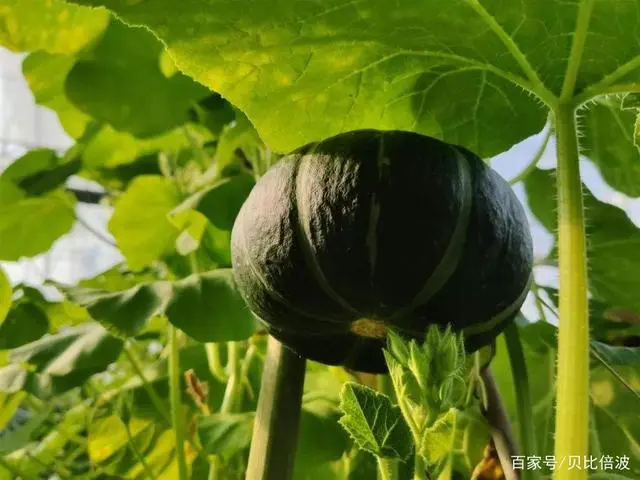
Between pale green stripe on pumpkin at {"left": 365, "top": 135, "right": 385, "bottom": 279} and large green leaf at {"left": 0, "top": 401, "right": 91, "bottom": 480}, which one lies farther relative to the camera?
large green leaf at {"left": 0, "top": 401, "right": 91, "bottom": 480}

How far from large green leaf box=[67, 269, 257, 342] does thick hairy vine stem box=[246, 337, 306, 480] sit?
0.14m

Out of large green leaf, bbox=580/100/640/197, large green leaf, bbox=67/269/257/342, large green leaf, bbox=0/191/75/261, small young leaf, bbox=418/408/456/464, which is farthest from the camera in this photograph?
large green leaf, bbox=0/191/75/261

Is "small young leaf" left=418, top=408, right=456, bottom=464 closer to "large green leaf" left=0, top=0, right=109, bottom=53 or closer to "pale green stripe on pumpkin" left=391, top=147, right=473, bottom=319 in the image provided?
"pale green stripe on pumpkin" left=391, top=147, right=473, bottom=319

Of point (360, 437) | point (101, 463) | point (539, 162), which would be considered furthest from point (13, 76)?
point (360, 437)

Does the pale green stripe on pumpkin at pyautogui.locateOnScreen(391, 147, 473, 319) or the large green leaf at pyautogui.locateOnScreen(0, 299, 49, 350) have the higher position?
the large green leaf at pyautogui.locateOnScreen(0, 299, 49, 350)

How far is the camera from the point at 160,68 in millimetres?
948

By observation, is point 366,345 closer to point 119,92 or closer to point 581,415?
point 581,415

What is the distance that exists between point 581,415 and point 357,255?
15cm

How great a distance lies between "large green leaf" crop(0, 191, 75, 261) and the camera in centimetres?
106

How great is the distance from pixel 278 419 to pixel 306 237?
0.13 m

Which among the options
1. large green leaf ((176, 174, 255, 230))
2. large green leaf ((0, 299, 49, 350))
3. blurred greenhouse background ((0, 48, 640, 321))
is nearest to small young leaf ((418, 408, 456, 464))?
large green leaf ((176, 174, 255, 230))

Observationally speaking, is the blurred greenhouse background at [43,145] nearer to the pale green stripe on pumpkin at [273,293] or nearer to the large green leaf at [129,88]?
the large green leaf at [129,88]

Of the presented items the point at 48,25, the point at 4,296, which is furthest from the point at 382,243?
the point at 4,296

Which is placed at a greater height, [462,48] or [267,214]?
[462,48]
